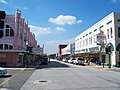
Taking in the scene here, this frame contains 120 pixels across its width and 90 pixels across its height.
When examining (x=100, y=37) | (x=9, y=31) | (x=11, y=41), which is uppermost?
(x=9, y=31)

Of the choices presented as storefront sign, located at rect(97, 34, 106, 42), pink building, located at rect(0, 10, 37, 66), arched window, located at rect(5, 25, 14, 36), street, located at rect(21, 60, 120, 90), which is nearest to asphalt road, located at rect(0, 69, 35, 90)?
street, located at rect(21, 60, 120, 90)

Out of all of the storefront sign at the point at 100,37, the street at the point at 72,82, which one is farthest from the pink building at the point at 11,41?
the street at the point at 72,82

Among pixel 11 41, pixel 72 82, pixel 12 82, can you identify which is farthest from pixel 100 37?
pixel 12 82

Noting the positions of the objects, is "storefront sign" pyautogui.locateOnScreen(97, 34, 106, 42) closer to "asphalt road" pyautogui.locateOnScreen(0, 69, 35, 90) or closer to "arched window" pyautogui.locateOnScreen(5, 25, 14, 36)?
"arched window" pyautogui.locateOnScreen(5, 25, 14, 36)

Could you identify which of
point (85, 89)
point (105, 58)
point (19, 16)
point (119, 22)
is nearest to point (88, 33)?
point (105, 58)

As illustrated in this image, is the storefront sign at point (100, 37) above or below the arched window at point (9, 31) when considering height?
below

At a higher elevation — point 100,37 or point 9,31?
point 9,31

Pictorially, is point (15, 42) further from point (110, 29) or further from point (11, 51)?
point (110, 29)

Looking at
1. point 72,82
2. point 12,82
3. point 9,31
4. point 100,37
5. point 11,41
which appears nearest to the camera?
point 12,82

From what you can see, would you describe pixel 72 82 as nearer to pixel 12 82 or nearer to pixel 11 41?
pixel 12 82

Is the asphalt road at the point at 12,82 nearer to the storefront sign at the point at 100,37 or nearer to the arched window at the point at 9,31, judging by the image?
the arched window at the point at 9,31

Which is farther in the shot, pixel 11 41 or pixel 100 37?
pixel 100 37

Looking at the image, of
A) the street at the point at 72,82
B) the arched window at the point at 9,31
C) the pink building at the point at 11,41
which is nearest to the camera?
the street at the point at 72,82

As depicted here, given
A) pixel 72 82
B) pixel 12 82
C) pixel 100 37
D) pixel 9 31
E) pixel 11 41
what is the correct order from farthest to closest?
1. pixel 100 37
2. pixel 9 31
3. pixel 11 41
4. pixel 72 82
5. pixel 12 82
